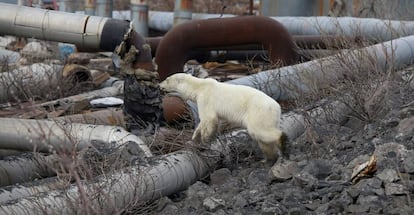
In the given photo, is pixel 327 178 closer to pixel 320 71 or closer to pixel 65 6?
pixel 320 71

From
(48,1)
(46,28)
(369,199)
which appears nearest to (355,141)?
(369,199)

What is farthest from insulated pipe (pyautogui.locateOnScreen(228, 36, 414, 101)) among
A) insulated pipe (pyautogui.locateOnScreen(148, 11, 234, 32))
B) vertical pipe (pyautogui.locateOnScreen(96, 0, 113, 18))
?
vertical pipe (pyautogui.locateOnScreen(96, 0, 113, 18))

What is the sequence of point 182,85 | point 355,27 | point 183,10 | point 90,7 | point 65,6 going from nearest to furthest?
1. point 182,85
2. point 355,27
3. point 183,10
4. point 90,7
5. point 65,6

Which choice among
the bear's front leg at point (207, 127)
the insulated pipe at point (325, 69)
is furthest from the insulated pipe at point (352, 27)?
the bear's front leg at point (207, 127)

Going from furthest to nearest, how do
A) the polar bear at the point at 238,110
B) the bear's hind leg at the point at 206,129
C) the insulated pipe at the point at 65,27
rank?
the insulated pipe at the point at 65,27
the bear's hind leg at the point at 206,129
the polar bear at the point at 238,110

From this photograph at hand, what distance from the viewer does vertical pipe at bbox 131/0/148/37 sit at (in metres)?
15.8

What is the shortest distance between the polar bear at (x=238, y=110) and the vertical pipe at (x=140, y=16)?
927cm

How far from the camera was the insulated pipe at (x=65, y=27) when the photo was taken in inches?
344

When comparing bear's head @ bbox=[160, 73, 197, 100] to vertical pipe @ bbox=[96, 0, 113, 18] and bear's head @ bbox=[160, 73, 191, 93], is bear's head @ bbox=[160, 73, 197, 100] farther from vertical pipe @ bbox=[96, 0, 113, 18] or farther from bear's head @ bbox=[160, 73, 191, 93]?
vertical pipe @ bbox=[96, 0, 113, 18]

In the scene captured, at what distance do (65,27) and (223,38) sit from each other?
2.44 metres

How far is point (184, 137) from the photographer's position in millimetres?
6770

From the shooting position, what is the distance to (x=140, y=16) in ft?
51.9

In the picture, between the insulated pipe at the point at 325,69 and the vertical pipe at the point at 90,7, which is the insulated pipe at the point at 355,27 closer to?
the insulated pipe at the point at 325,69

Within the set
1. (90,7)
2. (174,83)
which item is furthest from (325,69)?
(90,7)
